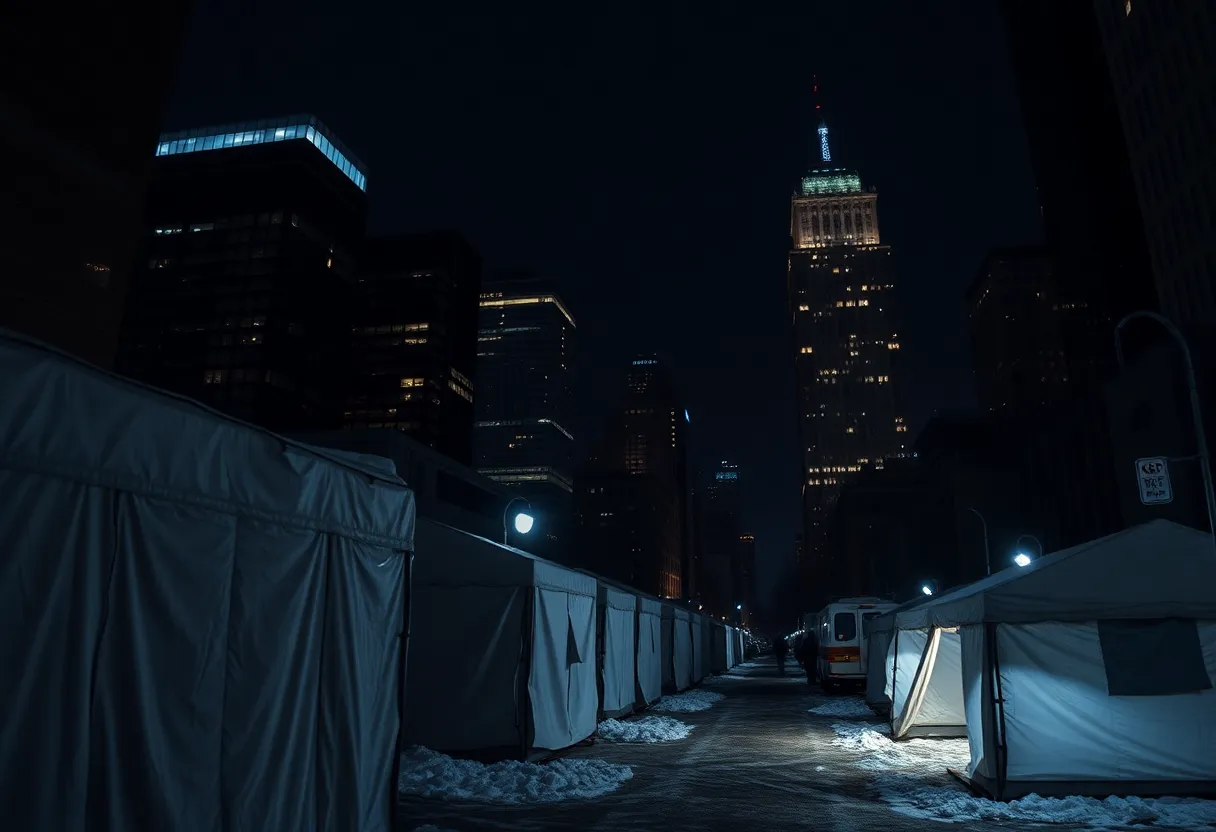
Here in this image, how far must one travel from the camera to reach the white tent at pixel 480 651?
12.1 m

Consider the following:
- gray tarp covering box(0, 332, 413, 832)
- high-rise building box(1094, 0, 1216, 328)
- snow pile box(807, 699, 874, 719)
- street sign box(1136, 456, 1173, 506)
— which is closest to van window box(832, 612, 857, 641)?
snow pile box(807, 699, 874, 719)

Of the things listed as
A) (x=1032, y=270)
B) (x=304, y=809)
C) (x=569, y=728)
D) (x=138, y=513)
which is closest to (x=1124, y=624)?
Answer: (x=569, y=728)

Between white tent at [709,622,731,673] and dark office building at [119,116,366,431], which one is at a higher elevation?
dark office building at [119,116,366,431]

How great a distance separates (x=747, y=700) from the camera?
26.6 m

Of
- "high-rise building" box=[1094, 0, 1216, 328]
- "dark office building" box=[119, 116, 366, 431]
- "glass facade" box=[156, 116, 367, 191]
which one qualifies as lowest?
"high-rise building" box=[1094, 0, 1216, 328]

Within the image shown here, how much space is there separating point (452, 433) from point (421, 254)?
4217cm

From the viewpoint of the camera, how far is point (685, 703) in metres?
24.0

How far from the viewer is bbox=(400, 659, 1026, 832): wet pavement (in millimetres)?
8516

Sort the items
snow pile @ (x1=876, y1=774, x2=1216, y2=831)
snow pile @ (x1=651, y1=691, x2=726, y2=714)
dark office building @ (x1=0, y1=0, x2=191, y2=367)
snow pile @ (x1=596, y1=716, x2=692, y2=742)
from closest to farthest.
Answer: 1. snow pile @ (x1=876, y1=774, x2=1216, y2=831)
2. snow pile @ (x1=596, y1=716, x2=692, y2=742)
3. snow pile @ (x1=651, y1=691, x2=726, y2=714)
4. dark office building @ (x1=0, y1=0, x2=191, y2=367)

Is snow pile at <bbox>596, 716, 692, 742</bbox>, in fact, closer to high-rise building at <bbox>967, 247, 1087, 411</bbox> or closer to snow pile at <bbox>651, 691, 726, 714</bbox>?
snow pile at <bbox>651, 691, 726, 714</bbox>

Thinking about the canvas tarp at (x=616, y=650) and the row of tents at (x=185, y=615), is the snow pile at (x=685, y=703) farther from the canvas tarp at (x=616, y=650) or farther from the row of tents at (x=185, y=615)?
the row of tents at (x=185, y=615)

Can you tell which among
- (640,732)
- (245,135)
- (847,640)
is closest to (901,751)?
(640,732)

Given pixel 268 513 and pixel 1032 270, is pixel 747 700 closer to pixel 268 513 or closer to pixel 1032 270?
pixel 268 513

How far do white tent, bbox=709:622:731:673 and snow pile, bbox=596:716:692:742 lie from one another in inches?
1098
